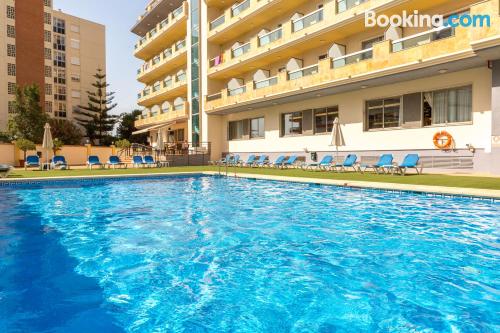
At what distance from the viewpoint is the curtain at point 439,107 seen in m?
15.9

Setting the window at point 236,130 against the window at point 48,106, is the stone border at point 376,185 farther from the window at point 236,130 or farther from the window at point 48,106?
the window at point 48,106

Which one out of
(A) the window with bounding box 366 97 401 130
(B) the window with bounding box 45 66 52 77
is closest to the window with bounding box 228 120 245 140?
(A) the window with bounding box 366 97 401 130

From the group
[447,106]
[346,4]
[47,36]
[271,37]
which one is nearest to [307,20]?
[346,4]

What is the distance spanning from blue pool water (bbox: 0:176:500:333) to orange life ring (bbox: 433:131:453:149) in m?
7.61

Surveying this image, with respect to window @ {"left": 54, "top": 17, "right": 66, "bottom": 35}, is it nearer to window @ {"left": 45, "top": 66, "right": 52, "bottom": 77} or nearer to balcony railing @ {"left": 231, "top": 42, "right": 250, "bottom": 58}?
window @ {"left": 45, "top": 66, "right": 52, "bottom": 77}

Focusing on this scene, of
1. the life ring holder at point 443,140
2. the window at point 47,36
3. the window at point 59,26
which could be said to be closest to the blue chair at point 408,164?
the life ring holder at point 443,140

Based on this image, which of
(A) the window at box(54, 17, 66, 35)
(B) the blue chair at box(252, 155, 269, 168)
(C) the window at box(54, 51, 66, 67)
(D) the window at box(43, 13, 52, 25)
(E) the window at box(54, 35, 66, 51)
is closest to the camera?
(B) the blue chair at box(252, 155, 269, 168)

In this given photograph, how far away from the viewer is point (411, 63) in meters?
14.9

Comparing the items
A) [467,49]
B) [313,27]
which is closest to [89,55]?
[313,27]

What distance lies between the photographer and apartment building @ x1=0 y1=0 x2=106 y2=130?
148 ft

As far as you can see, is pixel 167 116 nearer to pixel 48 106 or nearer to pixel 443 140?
pixel 48 106

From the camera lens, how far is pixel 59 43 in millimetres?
53531

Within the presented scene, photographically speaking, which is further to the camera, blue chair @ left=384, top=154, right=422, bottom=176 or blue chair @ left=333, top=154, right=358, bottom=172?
blue chair @ left=333, top=154, right=358, bottom=172

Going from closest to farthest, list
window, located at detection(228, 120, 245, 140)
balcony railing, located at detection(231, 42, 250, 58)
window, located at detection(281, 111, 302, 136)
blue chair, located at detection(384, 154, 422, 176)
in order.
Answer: blue chair, located at detection(384, 154, 422, 176) < window, located at detection(281, 111, 302, 136) < balcony railing, located at detection(231, 42, 250, 58) < window, located at detection(228, 120, 245, 140)
